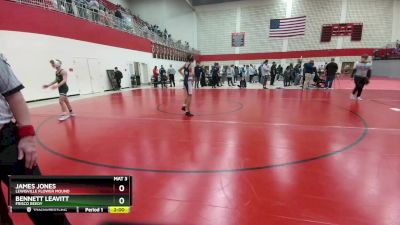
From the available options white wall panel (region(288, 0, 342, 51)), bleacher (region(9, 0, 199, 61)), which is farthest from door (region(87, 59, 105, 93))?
white wall panel (region(288, 0, 342, 51))

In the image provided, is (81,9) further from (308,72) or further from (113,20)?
(308,72)

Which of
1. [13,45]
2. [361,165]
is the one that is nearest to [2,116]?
[361,165]

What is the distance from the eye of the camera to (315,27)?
27031 mm

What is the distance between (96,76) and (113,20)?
190 inches

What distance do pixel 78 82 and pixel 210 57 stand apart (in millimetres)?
22143

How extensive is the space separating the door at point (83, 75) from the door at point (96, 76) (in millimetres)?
257

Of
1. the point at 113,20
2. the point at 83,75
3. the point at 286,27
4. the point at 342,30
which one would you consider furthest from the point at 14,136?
the point at 342,30

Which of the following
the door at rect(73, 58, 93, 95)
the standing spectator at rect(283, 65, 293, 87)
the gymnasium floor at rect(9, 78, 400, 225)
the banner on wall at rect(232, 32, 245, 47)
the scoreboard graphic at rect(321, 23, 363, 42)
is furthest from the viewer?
the banner on wall at rect(232, 32, 245, 47)

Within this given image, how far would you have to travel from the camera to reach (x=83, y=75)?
13680mm

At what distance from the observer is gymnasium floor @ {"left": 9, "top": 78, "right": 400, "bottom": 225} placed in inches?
85.9

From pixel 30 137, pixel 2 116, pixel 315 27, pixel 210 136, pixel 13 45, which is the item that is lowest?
pixel 210 136

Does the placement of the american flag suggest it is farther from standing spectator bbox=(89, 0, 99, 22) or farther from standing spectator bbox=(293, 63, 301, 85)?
standing spectator bbox=(89, 0, 99, 22)

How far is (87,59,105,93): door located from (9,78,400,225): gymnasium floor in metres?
9.17

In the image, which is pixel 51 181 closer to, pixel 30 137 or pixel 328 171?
pixel 30 137
